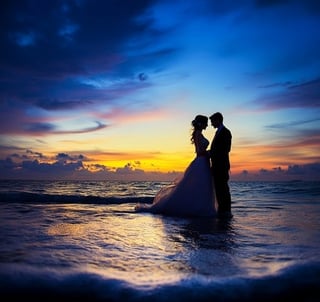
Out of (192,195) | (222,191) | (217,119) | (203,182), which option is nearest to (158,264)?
(192,195)

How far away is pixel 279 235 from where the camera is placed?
4.74 meters

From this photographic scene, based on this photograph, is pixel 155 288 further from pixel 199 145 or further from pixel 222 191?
pixel 199 145

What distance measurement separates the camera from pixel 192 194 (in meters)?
7.78

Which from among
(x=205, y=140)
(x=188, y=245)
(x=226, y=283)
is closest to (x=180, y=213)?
(x=205, y=140)

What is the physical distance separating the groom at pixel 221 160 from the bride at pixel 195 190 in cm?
20

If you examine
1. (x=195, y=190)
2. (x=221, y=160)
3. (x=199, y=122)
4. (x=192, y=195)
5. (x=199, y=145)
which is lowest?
(x=192, y=195)

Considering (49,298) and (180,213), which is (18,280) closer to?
(49,298)

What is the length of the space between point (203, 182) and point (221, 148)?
101 centimetres

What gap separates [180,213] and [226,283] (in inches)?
210

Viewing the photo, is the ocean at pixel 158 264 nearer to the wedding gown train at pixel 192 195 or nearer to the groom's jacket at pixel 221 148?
the wedding gown train at pixel 192 195

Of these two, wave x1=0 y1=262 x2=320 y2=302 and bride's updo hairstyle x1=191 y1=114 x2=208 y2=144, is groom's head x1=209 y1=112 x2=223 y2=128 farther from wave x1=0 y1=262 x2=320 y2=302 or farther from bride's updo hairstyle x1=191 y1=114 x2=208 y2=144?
wave x1=0 y1=262 x2=320 y2=302

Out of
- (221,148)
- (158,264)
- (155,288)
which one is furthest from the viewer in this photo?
(221,148)

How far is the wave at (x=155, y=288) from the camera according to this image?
2213 millimetres

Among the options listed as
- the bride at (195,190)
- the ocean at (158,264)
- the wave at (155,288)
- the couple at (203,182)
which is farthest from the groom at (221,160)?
the wave at (155,288)
